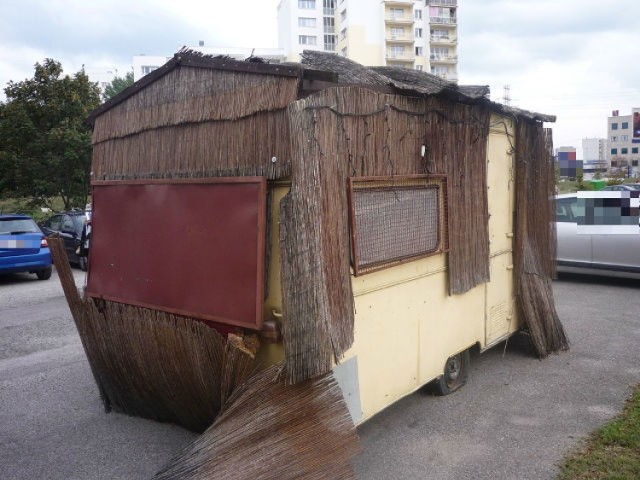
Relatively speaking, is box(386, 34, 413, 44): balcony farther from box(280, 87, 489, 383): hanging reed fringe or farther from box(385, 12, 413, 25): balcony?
box(280, 87, 489, 383): hanging reed fringe

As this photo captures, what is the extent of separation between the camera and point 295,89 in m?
3.21

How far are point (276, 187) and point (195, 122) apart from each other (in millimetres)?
872

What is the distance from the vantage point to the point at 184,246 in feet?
12.3

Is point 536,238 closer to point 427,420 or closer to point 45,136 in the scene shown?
point 427,420

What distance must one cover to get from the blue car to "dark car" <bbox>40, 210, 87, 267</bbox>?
858mm

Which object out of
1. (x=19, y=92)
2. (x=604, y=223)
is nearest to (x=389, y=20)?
(x=19, y=92)

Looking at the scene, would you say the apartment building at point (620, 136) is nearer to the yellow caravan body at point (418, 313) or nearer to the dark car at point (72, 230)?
the dark car at point (72, 230)

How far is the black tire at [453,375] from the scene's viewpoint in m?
4.93

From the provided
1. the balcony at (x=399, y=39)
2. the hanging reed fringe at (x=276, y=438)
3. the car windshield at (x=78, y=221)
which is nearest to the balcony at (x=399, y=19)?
the balcony at (x=399, y=39)

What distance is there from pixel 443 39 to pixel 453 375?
2648 inches

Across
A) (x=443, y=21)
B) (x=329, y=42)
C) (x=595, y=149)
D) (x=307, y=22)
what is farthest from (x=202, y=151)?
(x=595, y=149)

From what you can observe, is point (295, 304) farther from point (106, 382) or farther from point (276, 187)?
point (106, 382)

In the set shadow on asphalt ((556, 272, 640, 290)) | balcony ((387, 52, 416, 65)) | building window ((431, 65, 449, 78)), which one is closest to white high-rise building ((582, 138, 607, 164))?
building window ((431, 65, 449, 78))

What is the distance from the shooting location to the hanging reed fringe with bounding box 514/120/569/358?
5.89 meters
